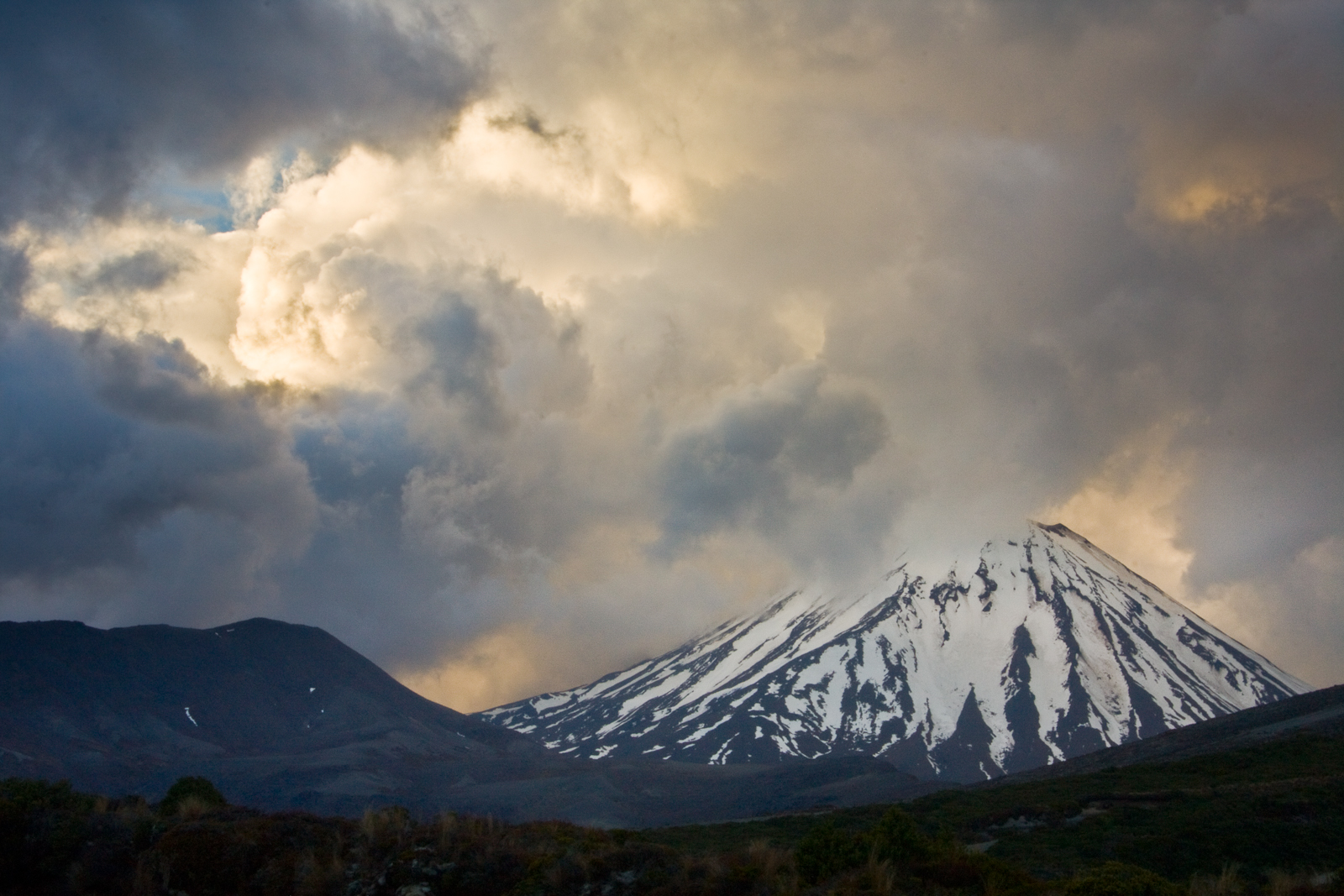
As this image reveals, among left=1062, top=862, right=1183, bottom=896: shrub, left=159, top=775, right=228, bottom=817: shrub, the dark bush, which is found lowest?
→ left=1062, top=862, right=1183, bottom=896: shrub

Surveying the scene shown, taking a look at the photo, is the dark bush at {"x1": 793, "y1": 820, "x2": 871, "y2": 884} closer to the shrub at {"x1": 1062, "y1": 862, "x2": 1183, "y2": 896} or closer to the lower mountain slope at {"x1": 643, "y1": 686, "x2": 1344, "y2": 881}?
the lower mountain slope at {"x1": 643, "y1": 686, "x2": 1344, "y2": 881}

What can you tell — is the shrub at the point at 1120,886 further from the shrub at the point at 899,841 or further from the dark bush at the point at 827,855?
the dark bush at the point at 827,855

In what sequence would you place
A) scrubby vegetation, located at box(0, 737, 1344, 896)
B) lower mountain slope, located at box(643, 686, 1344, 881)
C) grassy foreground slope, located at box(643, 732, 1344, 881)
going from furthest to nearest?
grassy foreground slope, located at box(643, 732, 1344, 881), lower mountain slope, located at box(643, 686, 1344, 881), scrubby vegetation, located at box(0, 737, 1344, 896)

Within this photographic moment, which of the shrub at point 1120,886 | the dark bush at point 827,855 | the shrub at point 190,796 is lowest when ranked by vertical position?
the shrub at point 1120,886

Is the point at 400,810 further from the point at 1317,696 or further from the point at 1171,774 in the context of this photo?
the point at 1317,696

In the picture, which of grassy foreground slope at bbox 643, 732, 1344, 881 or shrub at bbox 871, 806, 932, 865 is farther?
grassy foreground slope at bbox 643, 732, 1344, 881

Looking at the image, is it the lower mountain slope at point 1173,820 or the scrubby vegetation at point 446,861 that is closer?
the scrubby vegetation at point 446,861

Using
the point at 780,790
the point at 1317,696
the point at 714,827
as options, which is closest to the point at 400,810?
the point at 714,827

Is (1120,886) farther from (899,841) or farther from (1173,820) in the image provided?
(1173,820)

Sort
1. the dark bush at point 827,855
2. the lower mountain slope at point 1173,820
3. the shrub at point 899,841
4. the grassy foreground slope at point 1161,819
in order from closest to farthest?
the dark bush at point 827,855 < the shrub at point 899,841 < the lower mountain slope at point 1173,820 < the grassy foreground slope at point 1161,819

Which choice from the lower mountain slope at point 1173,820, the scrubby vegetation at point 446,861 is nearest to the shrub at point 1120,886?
the scrubby vegetation at point 446,861

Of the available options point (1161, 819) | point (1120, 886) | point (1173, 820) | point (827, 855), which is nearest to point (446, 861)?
point (827, 855)

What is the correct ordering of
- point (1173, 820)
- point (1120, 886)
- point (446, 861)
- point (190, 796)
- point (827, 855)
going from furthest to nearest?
point (1173, 820), point (190, 796), point (827, 855), point (446, 861), point (1120, 886)

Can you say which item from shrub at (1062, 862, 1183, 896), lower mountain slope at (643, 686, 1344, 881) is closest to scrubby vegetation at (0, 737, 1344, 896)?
shrub at (1062, 862, 1183, 896)
